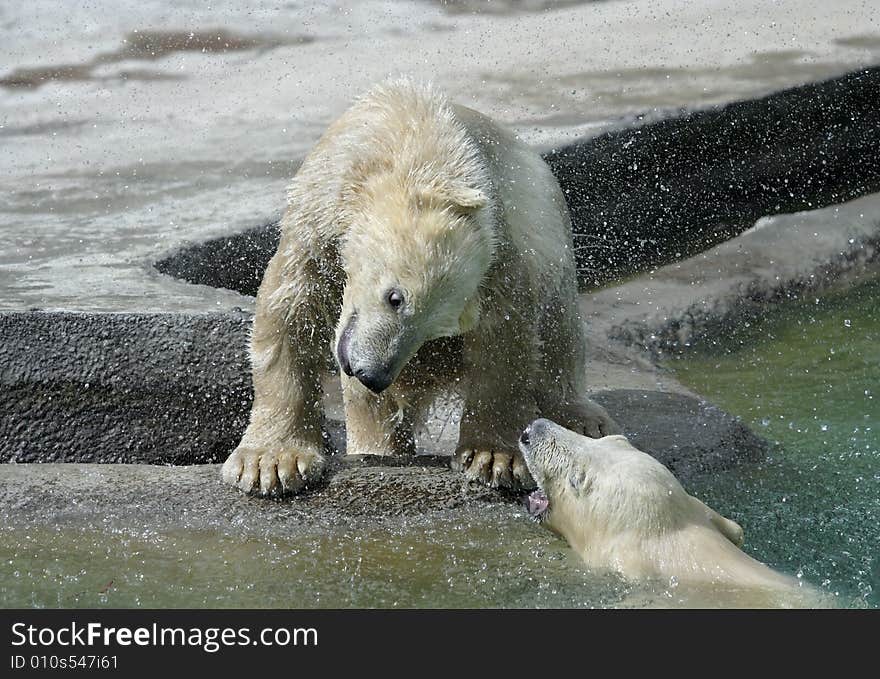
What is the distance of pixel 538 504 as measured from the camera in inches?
131

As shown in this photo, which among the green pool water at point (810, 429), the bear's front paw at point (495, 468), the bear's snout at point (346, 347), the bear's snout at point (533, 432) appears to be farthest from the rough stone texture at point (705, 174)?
the bear's snout at point (346, 347)

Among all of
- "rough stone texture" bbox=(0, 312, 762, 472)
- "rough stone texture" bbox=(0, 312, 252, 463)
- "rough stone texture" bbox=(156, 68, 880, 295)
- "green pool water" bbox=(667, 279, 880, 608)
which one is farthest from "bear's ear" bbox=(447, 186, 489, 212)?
"rough stone texture" bbox=(156, 68, 880, 295)

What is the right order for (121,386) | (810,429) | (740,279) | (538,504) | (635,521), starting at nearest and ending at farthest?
(635,521), (538,504), (121,386), (810,429), (740,279)

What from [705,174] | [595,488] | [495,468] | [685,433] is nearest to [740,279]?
[705,174]

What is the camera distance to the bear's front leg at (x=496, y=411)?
3537 mm

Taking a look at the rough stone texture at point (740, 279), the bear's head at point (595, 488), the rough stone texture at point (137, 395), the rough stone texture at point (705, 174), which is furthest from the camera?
the rough stone texture at point (705, 174)

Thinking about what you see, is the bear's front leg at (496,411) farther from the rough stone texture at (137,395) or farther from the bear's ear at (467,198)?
the rough stone texture at (137,395)

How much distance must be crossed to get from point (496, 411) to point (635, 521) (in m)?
0.73

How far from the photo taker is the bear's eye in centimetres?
307

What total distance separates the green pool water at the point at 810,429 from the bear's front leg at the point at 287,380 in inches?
52.9

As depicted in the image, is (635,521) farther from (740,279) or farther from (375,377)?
(740,279)

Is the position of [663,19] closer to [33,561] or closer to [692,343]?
[692,343]

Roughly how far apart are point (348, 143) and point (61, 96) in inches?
302

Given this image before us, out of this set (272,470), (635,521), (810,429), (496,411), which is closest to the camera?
(635,521)
